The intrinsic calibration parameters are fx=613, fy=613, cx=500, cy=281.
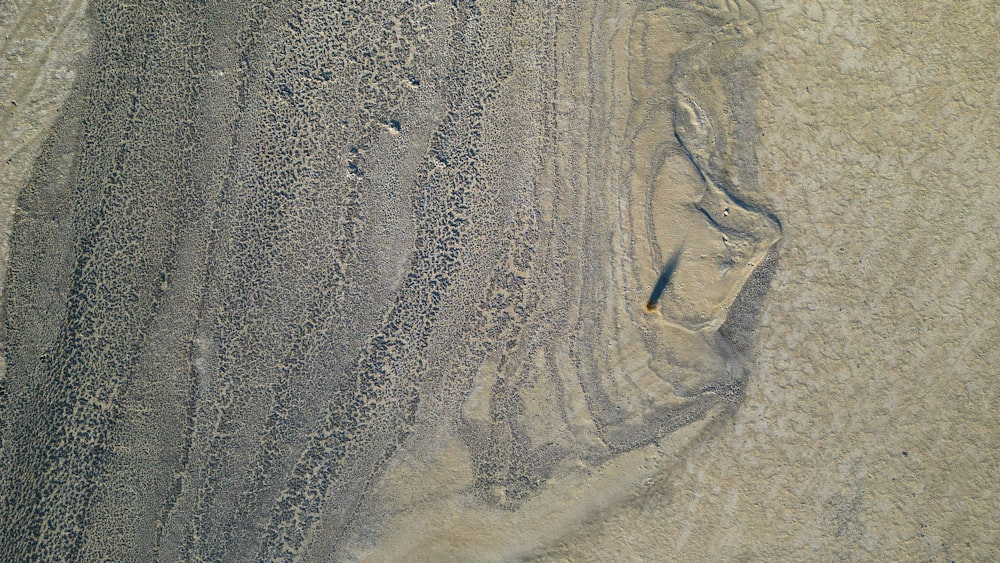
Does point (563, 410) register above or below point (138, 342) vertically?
above

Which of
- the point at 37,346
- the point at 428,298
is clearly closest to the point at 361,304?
the point at 428,298

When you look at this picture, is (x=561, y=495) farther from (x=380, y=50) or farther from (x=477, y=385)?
(x=380, y=50)

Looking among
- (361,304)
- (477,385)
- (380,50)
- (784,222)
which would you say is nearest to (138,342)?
(361,304)

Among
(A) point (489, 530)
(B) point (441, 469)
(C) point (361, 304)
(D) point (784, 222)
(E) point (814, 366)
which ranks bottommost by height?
(A) point (489, 530)

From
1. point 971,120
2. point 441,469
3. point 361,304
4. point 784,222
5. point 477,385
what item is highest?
point 971,120

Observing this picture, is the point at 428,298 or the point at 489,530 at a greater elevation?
the point at 428,298

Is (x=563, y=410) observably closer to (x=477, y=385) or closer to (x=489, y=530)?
(x=477, y=385)

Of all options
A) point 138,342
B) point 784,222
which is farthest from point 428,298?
point 784,222
